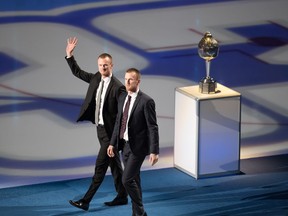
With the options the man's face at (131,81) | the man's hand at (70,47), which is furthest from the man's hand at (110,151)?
the man's hand at (70,47)

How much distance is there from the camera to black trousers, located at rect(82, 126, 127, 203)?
9758 millimetres

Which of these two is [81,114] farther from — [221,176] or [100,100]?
[221,176]

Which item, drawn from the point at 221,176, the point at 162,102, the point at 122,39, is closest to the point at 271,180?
the point at 221,176

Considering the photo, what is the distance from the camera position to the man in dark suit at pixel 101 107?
9.69 m

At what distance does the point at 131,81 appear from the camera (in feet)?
30.1

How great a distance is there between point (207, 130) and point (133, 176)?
1.67 metres

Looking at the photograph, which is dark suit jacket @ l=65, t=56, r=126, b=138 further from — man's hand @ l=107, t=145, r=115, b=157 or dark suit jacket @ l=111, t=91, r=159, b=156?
dark suit jacket @ l=111, t=91, r=159, b=156

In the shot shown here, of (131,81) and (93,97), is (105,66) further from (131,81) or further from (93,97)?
(131,81)

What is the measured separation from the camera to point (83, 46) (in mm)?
10609

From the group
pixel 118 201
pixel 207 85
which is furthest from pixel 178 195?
pixel 207 85

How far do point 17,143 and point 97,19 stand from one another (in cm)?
139

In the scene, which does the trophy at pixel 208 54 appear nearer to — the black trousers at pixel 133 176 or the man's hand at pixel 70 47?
the man's hand at pixel 70 47

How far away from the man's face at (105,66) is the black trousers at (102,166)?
1.56 feet

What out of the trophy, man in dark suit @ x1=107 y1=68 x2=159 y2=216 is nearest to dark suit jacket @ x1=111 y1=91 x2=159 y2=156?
man in dark suit @ x1=107 y1=68 x2=159 y2=216
